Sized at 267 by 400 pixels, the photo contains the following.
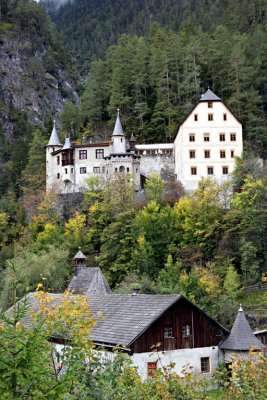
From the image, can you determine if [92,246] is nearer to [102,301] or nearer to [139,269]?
[139,269]

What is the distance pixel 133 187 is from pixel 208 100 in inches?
528

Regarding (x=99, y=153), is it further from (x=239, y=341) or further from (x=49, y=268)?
(x=239, y=341)

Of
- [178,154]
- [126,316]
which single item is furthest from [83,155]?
[126,316]

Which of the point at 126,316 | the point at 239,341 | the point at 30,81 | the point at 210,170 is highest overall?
the point at 30,81

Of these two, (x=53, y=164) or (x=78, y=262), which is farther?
(x=53, y=164)

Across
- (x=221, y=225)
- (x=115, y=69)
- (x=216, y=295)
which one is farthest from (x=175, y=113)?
(x=216, y=295)

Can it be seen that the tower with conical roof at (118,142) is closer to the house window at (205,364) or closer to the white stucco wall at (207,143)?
the white stucco wall at (207,143)

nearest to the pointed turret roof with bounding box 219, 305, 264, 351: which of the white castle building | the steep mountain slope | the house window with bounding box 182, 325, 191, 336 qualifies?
the house window with bounding box 182, 325, 191, 336

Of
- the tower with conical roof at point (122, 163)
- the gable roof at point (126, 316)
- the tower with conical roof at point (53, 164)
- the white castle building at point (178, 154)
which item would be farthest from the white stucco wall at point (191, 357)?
the tower with conical roof at point (53, 164)

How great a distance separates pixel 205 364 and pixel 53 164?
4988cm

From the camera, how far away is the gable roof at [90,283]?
51.5 meters

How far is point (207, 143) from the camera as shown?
71.8m

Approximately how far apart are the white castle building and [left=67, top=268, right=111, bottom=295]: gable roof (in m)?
19.6

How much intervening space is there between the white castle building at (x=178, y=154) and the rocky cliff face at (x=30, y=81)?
2081 inches
